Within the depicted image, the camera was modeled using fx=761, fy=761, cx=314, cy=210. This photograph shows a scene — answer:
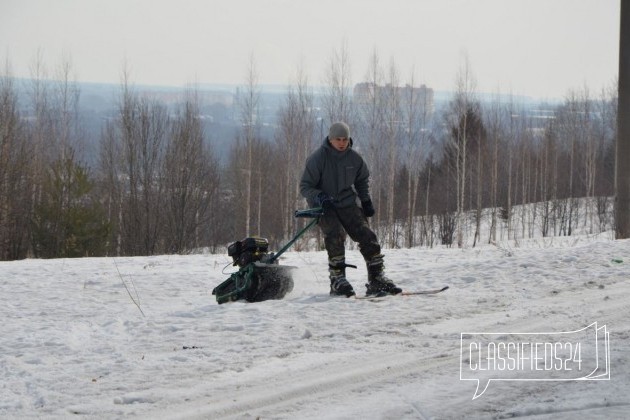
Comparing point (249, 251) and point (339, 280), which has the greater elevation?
point (249, 251)

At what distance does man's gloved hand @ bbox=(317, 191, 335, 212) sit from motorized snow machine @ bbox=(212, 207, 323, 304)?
76 millimetres

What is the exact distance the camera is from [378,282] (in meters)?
8.75

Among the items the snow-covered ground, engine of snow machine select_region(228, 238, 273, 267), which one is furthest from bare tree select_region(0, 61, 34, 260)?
engine of snow machine select_region(228, 238, 273, 267)

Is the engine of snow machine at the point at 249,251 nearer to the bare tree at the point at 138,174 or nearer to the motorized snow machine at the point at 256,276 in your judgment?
the motorized snow machine at the point at 256,276

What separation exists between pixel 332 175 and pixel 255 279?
152 cm

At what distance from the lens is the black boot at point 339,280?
28.0 feet

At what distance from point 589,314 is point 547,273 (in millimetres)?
2198

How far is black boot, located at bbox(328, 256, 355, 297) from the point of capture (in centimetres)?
855

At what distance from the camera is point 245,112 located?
4772cm

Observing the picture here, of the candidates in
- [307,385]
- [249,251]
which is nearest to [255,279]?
[249,251]

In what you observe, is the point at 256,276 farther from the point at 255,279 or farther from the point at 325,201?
the point at 325,201

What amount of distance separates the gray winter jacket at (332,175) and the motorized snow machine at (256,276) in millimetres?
296

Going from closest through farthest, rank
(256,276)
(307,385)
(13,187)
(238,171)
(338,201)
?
1. (307,385)
2. (256,276)
3. (338,201)
4. (13,187)
5. (238,171)

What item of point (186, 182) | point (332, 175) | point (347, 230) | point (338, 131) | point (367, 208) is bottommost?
point (347, 230)
